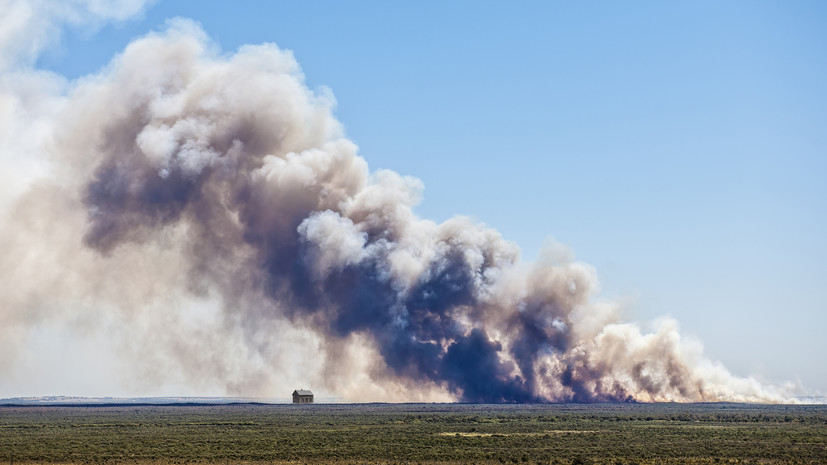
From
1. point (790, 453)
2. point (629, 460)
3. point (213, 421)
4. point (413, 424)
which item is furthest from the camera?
point (213, 421)

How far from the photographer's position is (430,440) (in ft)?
312

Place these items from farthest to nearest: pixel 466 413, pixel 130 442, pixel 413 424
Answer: pixel 466 413 → pixel 413 424 → pixel 130 442

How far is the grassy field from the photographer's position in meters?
78.7

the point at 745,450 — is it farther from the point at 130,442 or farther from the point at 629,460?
the point at 130,442

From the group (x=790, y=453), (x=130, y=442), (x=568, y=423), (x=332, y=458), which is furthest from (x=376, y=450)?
(x=568, y=423)

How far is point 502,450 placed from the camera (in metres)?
85.0

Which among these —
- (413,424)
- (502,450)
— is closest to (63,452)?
(502,450)

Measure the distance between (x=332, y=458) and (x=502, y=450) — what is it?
17.3 meters

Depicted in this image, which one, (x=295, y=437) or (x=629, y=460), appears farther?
(x=295, y=437)

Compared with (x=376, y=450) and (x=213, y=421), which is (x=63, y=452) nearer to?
(x=376, y=450)

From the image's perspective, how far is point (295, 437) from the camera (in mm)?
100875

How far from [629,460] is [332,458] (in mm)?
25907

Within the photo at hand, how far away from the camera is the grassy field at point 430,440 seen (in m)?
78.7

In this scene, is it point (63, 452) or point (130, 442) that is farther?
point (130, 442)
